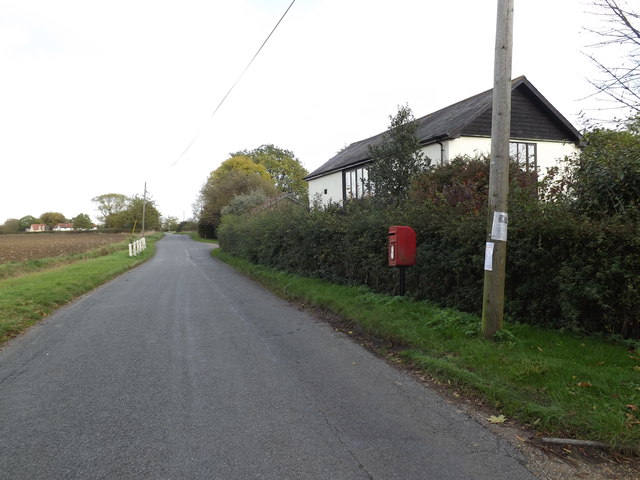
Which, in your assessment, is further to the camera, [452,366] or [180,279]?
[180,279]

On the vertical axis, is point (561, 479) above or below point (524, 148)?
below

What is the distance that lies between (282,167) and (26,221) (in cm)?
10427

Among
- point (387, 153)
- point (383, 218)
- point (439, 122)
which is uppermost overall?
point (439, 122)

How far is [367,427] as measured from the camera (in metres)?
3.83

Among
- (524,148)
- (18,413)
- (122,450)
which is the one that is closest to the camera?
(122,450)

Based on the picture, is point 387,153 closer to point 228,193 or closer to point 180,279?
point 180,279

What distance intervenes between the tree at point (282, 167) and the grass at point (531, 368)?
6847 cm

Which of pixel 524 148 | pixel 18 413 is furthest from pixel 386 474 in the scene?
pixel 524 148

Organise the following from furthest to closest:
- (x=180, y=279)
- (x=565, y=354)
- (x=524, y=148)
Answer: (x=524, y=148) < (x=180, y=279) < (x=565, y=354)

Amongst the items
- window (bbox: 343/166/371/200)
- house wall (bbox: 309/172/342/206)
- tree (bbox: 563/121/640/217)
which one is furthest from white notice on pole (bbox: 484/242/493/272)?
house wall (bbox: 309/172/342/206)

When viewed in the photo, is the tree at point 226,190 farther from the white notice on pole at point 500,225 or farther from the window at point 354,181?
the white notice on pole at point 500,225

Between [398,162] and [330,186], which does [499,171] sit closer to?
[398,162]

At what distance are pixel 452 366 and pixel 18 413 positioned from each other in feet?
15.0

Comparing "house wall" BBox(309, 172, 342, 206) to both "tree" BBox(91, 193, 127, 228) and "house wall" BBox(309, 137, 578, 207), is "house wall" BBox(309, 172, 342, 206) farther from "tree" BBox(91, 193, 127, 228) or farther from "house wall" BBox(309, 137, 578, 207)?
"tree" BBox(91, 193, 127, 228)
